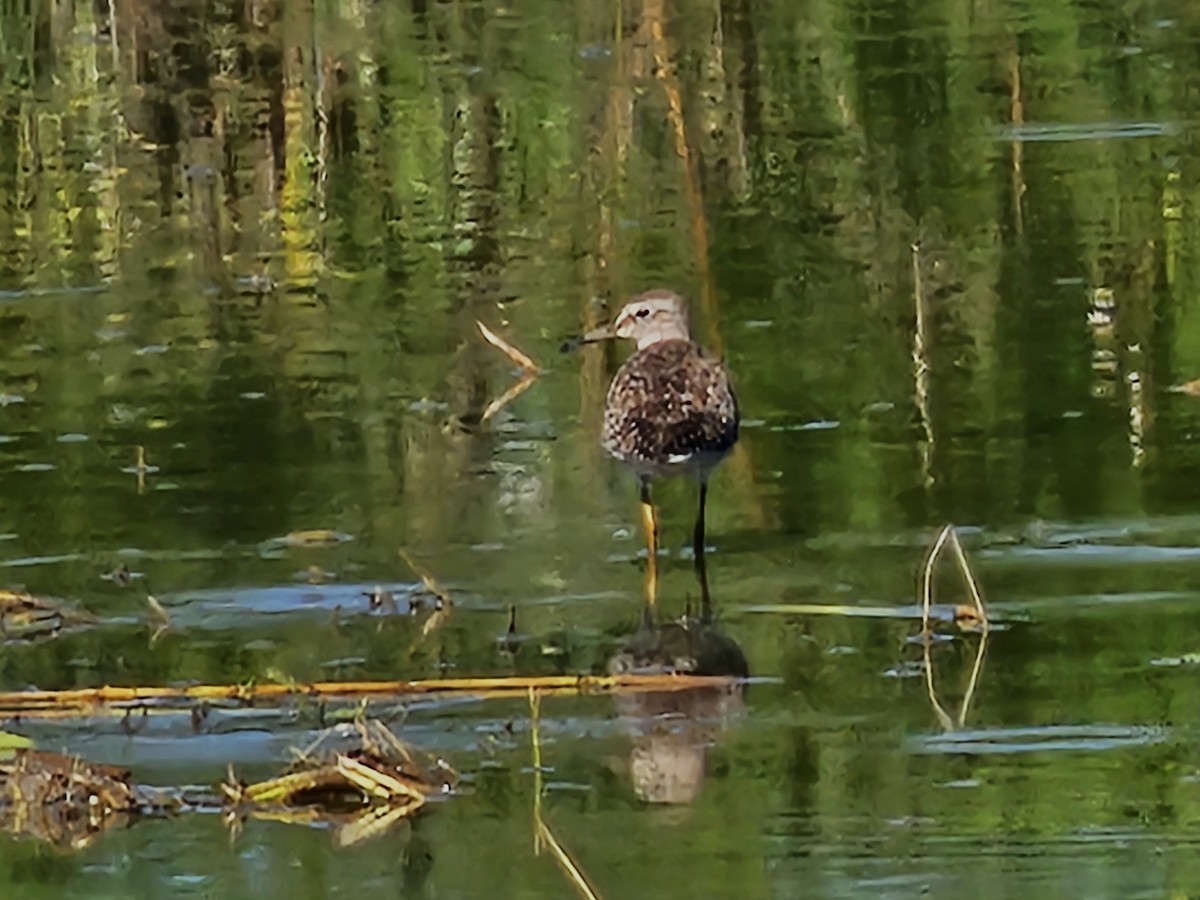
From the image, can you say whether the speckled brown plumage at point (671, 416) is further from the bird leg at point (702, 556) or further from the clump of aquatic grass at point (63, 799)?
the clump of aquatic grass at point (63, 799)

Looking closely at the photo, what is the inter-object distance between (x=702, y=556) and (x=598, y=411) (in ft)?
6.27

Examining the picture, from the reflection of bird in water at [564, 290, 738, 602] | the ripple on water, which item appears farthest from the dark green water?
the reflection of bird in water at [564, 290, 738, 602]

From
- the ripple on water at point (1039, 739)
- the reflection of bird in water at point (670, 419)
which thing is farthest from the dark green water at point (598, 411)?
the reflection of bird in water at point (670, 419)

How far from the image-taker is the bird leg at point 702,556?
8.16 meters

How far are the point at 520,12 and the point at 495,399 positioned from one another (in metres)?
9.19

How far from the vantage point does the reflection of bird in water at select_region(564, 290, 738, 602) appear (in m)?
9.09

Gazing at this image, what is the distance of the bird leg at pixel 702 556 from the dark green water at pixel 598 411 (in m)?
0.05

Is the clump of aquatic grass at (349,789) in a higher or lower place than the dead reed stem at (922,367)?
lower

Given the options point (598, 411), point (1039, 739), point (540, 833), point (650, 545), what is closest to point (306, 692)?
point (540, 833)

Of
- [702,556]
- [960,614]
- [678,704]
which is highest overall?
[702,556]

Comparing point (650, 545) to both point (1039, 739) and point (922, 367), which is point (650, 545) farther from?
point (922, 367)

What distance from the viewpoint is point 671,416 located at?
916cm

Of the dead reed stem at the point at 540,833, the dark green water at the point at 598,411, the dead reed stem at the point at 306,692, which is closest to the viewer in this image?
the dead reed stem at the point at 540,833

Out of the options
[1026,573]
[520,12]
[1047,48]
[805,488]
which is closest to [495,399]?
[805,488]
